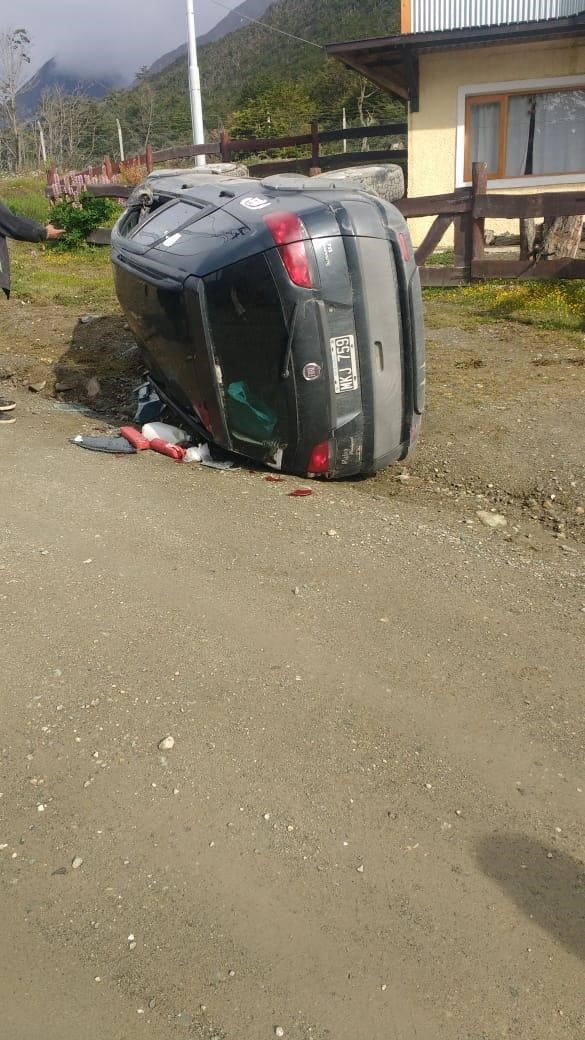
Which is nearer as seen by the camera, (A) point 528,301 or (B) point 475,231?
(A) point 528,301

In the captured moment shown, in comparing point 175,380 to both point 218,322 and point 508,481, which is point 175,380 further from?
point 508,481

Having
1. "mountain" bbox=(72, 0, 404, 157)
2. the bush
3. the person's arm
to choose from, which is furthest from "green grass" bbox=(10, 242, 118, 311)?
"mountain" bbox=(72, 0, 404, 157)

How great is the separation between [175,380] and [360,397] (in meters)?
1.43

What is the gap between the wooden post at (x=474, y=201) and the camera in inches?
427

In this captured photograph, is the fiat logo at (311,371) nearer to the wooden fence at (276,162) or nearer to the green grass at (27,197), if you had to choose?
the green grass at (27,197)

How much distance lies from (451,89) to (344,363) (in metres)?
12.0

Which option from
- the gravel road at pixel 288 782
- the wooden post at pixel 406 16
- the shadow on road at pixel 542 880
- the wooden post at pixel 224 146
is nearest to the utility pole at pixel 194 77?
the wooden post at pixel 224 146

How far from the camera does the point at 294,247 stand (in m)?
4.85

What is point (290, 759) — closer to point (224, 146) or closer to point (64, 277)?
point (64, 277)

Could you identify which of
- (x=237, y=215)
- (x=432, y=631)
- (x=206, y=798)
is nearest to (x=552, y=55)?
(x=237, y=215)

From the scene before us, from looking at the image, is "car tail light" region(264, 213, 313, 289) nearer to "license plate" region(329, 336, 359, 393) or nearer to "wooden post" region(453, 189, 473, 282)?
"license plate" region(329, 336, 359, 393)

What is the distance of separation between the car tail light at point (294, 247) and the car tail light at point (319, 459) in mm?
964

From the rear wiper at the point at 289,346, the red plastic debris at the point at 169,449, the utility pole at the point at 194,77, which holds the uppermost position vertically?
the utility pole at the point at 194,77

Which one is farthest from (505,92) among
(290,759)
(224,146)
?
(290,759)
